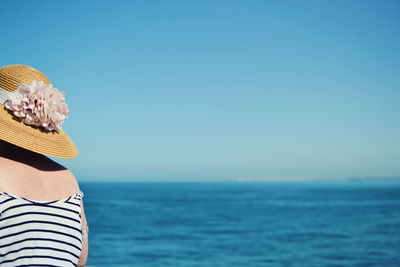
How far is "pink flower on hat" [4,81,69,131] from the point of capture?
176cm

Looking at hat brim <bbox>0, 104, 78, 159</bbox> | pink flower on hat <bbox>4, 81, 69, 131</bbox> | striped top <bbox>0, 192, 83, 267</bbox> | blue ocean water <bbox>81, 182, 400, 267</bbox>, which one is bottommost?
blue ocean water <bbox>81, 182, 400, 267</bbox>

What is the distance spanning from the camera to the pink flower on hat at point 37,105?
5.77ft

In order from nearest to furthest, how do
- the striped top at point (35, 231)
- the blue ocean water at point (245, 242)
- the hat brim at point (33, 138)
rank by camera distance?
1. the striped top at point (35, 231)
2. the hat brim at point (33, 138)
3. the blue ocean water at point (245, 242)

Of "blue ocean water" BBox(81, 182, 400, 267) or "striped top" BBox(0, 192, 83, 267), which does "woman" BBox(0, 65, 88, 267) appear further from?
"blue ocean water" BBox(81, 182, 400, 267)

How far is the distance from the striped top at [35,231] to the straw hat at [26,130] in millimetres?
209

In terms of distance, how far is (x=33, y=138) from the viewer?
1726mm

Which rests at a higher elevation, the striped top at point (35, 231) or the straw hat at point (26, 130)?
the straw hat at point (26, 130)

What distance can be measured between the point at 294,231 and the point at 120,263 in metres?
11.7

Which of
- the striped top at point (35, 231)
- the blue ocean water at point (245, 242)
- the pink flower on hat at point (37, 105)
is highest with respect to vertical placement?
the pink flower on hat at point (37, 105)

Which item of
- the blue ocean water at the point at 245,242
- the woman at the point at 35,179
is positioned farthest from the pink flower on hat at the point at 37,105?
the blue ocean water at the point at 245,242

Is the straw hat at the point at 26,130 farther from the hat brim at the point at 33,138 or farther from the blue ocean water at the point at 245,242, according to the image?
the blue ocean water at the point at 245,242

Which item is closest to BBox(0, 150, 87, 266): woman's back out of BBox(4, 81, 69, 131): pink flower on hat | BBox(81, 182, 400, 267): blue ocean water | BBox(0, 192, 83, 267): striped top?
BBox(0, 192, 83, 267): striped top

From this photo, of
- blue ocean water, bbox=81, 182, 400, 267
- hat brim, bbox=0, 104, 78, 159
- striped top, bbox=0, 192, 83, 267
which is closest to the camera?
striped top, bbox=0, 192, 83, 267

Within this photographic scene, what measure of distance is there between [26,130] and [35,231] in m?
0.40
